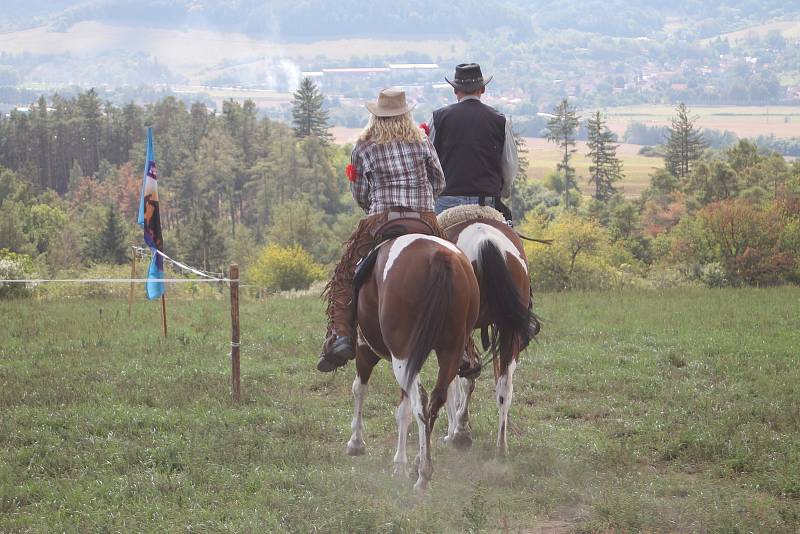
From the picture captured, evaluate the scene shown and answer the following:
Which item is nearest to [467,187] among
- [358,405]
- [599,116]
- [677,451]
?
[358,405]

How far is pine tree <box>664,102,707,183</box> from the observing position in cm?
12106

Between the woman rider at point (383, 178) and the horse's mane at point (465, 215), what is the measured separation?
459mm

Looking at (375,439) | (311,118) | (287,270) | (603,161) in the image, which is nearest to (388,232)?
(375,439)

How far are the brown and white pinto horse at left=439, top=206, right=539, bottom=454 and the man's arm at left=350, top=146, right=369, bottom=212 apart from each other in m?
0.82

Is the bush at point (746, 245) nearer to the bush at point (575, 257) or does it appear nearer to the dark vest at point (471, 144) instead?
the bush at point (575, 257)

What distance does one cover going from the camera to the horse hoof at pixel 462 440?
30.7ft

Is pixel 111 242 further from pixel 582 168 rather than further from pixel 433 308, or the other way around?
pixel 582 168

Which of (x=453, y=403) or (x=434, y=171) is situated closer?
(x=434, y=171)

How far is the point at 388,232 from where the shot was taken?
8656mm

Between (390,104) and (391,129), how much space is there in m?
0.23

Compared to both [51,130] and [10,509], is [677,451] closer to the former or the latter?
[10,509]

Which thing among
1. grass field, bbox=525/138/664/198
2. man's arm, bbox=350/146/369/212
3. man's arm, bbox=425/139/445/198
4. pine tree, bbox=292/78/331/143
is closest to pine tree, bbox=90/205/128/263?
pine tree, bbox=292/78/331/143

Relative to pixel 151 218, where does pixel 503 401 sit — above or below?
below

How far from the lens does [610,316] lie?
60.1ft
